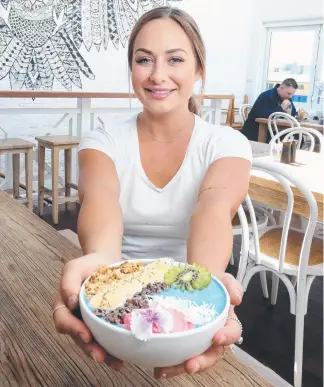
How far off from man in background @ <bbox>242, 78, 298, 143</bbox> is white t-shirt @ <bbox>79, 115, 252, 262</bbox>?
445 centimetres

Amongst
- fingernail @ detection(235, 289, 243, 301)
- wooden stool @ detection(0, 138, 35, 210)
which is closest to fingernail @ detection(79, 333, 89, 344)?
fingernail @ detection(235, 289, 243, 301)

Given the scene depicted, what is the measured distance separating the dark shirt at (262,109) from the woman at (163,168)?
440 centimetres

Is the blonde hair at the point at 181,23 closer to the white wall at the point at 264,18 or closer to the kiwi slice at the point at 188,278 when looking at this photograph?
the kiwi slice at the point at 188,278

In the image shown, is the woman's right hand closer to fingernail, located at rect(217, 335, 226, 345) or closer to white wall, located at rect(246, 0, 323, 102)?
fingernail, located at rect(217, 335, 226, 345)

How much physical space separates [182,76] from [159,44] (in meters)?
0.10

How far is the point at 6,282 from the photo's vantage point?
0.90 metres

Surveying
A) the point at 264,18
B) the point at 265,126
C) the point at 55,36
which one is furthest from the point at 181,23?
the point at 264,18

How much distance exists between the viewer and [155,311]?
52cm

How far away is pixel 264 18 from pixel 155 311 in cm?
773

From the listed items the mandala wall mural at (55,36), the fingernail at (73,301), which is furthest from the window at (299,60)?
the fingernail at (73,301)

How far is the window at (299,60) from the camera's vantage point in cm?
711

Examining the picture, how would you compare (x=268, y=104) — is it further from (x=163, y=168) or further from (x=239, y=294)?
(x=239, y=294)

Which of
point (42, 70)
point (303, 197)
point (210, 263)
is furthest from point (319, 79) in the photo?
point (210, 263)

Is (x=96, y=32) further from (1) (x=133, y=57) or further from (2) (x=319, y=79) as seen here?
(1) (x=133, y=57)
